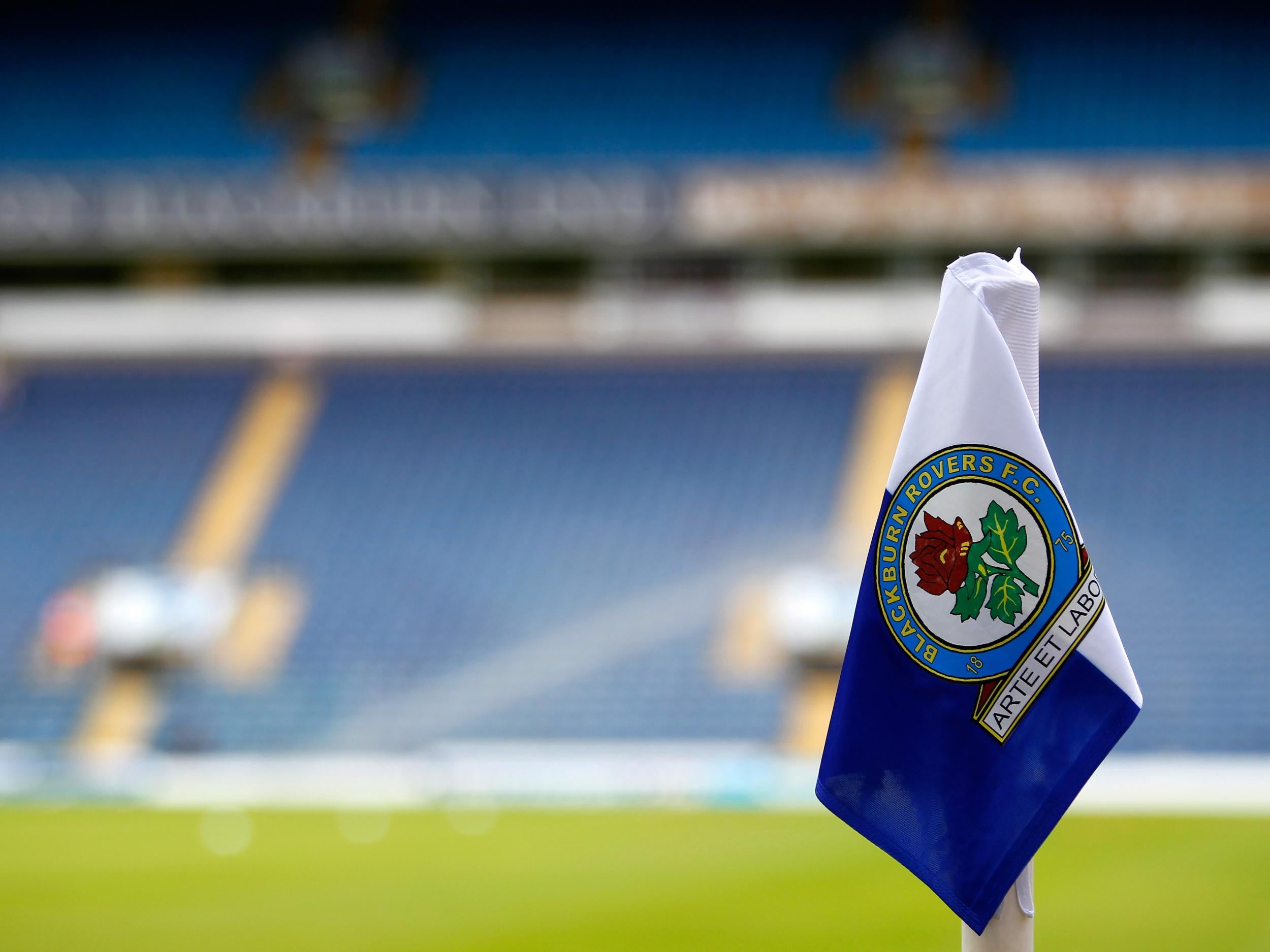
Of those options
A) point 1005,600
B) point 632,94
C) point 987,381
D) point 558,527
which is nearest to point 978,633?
point 1005,600

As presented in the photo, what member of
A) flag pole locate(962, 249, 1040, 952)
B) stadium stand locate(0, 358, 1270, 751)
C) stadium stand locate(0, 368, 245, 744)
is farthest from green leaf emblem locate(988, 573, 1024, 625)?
stadium stand locate(0, 368, 245, 744)

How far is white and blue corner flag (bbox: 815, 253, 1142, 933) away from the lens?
2.21 metres

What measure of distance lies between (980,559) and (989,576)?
A: 0.03m

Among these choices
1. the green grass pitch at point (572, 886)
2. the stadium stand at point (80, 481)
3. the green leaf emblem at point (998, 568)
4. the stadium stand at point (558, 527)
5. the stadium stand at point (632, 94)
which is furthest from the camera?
the stadium stand at point (632, 94)

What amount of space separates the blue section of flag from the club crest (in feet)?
0.09

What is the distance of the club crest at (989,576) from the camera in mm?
2199

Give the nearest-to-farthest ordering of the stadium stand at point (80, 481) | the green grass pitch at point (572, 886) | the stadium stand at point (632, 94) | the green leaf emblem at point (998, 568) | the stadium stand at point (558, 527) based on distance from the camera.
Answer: the green leaf emblem at point (998, 568) → the green grass pitch at point (572, 886) → the stadium stand at point (558, 527) → the stadium stand at point (80, 481) → the stadium stand at point (632, 94)

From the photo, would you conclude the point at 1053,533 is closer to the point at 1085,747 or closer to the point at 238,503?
the point at 1085,747

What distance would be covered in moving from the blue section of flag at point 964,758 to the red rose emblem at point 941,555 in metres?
0.08

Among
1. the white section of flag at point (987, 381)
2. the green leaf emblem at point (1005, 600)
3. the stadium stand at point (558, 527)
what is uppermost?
the stadium stand at point (558, 527)

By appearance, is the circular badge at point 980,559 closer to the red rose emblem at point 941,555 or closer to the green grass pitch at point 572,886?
the red rose emblem at point 941,555

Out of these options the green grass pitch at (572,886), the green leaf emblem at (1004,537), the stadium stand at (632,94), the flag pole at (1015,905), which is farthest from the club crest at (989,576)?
the stadium stand at (632,94)

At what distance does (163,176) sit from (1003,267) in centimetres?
1780

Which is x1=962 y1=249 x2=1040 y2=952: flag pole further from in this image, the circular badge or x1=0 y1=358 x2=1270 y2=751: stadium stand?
x1=0 y1=358 x2=1270 y2=751: stadium stand
